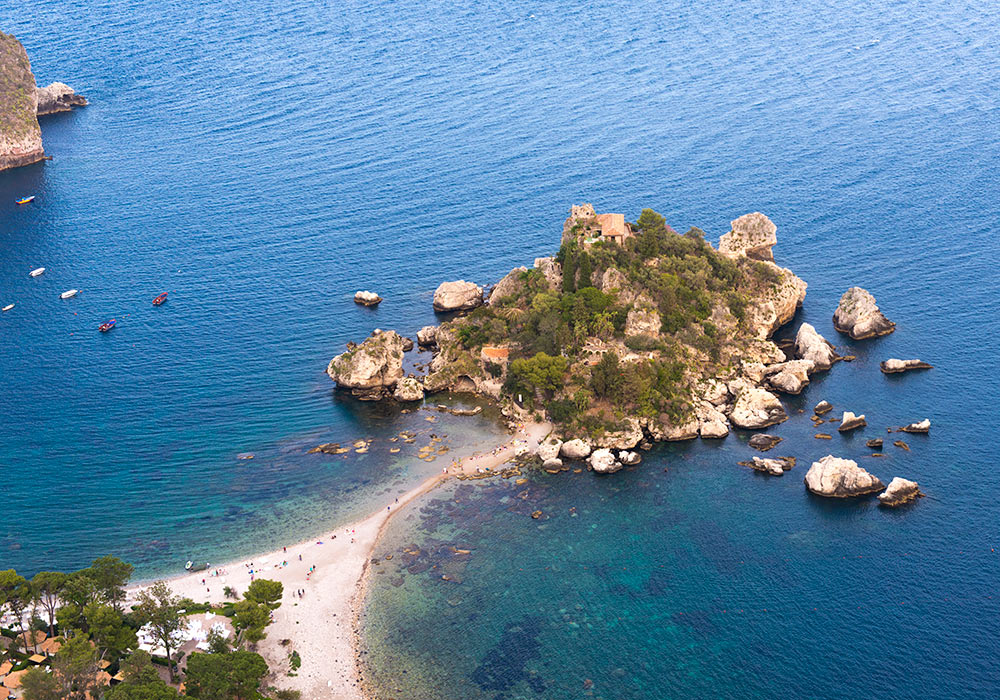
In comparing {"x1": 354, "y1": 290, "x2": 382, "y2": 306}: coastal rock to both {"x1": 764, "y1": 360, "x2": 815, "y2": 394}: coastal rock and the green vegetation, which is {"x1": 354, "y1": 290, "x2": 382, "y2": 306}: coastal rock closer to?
the green vegetation

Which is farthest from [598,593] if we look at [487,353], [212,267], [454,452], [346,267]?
[212,267]

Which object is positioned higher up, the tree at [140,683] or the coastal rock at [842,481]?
the tree at [140,683]

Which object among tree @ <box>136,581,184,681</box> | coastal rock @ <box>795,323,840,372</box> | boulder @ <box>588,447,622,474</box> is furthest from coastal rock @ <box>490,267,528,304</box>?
tree @ <box>136,581,184,681</box>

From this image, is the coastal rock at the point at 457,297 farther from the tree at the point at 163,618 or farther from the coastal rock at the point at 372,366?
the tree at the point at 163,618

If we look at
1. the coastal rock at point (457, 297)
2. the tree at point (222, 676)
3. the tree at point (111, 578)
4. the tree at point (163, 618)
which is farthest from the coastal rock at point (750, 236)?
the tree at point (111, 578)

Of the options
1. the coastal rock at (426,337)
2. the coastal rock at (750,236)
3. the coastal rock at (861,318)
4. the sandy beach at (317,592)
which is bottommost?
the sandy beach at (317,592)

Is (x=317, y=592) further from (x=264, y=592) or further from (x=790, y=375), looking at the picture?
(x=790, y=375)

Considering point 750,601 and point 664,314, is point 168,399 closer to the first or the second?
point 664,314
